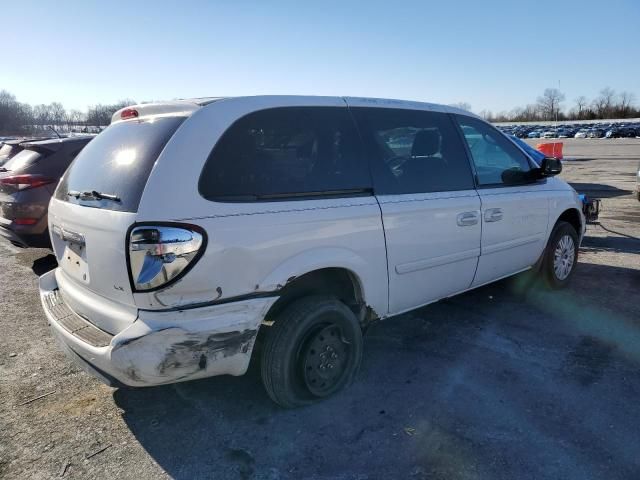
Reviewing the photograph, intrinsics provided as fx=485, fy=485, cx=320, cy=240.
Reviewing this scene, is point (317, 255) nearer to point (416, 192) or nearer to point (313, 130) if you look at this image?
point (313, 130)

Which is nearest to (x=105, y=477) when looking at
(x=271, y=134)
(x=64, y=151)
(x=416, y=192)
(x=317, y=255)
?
(x=317, y=255)

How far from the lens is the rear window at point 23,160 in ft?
19.6

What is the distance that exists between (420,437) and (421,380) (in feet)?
2.18

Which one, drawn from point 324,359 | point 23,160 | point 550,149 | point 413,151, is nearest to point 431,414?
point 324,359

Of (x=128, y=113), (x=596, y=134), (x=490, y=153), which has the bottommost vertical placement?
(x=596, y=134)

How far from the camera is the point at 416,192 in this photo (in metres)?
3.42

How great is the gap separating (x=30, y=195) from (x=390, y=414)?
197 inches

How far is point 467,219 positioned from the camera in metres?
3.73

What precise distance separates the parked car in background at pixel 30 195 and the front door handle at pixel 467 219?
475 cm

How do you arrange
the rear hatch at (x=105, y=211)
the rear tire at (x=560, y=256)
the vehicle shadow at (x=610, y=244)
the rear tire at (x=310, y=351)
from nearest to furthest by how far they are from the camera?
the rear hatch at (x=105, y=211) → the rear tire at (x=310, y=351) → the rear tire at (x=560, y=256) → the vehicle shadow at (x=610, y=244)

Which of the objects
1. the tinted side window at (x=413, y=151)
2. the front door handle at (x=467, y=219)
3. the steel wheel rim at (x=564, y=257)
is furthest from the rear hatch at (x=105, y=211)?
the steel wheel rim at (x=564, y=257)

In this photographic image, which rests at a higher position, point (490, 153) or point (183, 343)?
point (490, 153)

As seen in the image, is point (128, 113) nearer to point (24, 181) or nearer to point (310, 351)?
point (310, 351)

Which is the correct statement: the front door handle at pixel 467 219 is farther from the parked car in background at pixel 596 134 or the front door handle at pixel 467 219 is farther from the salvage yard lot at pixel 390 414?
the parked car in background at pixel 596 134
